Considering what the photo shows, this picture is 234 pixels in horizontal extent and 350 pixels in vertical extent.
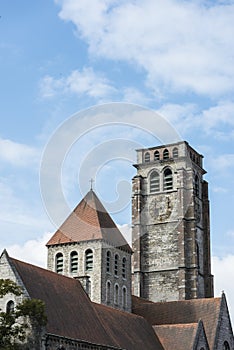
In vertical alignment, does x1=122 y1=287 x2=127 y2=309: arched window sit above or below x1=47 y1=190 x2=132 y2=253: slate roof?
below

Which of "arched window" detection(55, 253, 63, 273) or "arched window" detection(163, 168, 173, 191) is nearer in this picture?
"arched window" detection(55, 253, 63, 273)

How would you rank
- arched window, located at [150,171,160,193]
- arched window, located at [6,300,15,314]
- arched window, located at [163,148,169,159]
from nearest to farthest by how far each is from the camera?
1. arched window, located at [6,300,15,314]
2. arched window, located at [150,171,160,193]
3. arched window, located at [163,148,169,159]

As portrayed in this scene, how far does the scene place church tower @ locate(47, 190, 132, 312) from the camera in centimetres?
5938

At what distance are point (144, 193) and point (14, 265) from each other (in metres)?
40.0

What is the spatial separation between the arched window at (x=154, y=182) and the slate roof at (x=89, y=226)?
19.9 m

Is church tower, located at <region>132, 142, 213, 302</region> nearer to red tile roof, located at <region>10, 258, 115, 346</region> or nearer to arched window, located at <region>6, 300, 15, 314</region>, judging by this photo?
red tile roof, located at <region>10, 258, 115, 346</region>

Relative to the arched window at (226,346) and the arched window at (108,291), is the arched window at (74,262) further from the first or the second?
the arched window at (226,346)

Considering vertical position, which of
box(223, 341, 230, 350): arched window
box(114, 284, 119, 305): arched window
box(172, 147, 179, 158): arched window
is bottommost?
box(223, 341, 230, 350): arched window

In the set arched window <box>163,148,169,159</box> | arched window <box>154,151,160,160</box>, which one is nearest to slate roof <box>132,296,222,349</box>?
arched window <box>163,148,169,159</box>

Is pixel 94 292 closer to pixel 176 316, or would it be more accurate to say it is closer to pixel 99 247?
pixel 99 247

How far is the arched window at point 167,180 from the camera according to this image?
8271 centimetres

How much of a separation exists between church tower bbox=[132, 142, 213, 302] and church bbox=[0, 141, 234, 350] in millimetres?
112

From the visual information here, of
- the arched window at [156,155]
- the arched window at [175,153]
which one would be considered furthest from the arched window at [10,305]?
the arched window at [156,155]

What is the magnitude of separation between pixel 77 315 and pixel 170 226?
111 ft
